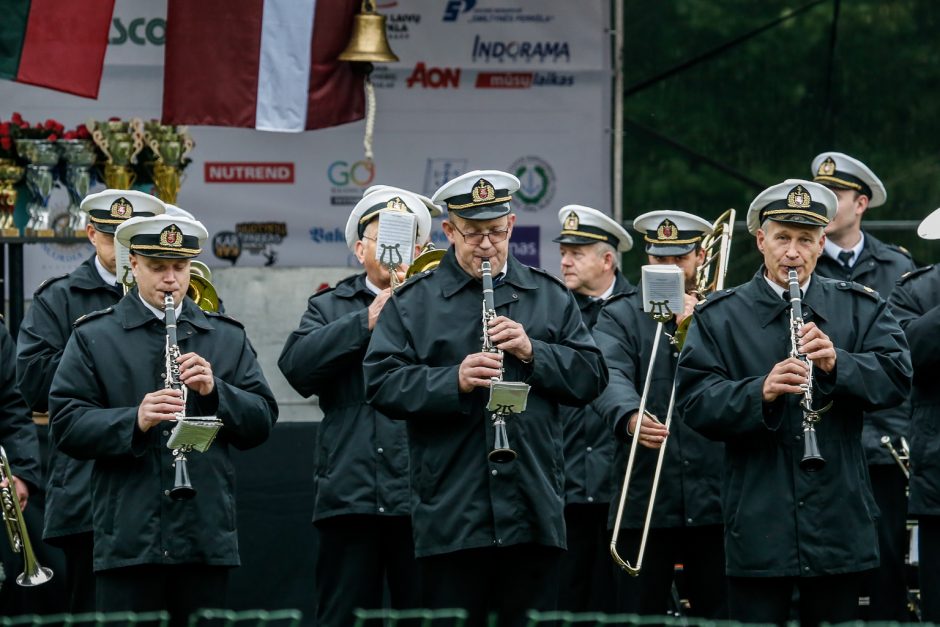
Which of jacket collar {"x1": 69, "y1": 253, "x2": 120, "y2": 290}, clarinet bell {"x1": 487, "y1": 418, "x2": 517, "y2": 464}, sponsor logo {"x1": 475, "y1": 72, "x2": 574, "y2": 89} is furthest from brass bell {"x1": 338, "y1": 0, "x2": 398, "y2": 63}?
clarinet bell {"x1": 487, "y1": 418, "x2": 517, "y2": 464}

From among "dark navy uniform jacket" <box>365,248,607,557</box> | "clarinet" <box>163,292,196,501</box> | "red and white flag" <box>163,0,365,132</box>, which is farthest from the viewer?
"red and white flag" <box>163,0,365,132</box>

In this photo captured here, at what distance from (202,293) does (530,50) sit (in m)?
3.63

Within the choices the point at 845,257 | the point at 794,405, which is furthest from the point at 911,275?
the point at 794,405

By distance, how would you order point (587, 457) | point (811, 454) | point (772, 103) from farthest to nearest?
point (772, 103)
point (587, 457)
point (811, 454)

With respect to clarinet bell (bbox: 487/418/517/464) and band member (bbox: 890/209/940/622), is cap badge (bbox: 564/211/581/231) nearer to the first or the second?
band member (bbox: 890/209/940/622)

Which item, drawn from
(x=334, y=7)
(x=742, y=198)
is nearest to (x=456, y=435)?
(x=334, y=7)

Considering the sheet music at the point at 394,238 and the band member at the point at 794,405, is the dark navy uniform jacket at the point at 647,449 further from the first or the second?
the sheet music at the point at 394,238

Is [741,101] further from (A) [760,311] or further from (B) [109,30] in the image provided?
(A) [760,311]

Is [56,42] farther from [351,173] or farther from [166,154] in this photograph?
[351,173]

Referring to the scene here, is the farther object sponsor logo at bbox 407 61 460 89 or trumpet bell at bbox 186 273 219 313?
sponsor logo at bbox 407 61 460 89

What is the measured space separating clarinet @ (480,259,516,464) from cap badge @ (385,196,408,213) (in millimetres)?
1403

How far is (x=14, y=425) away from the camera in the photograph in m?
9.17

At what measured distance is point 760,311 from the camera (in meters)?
7.68

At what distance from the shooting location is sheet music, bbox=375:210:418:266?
27.6ft
